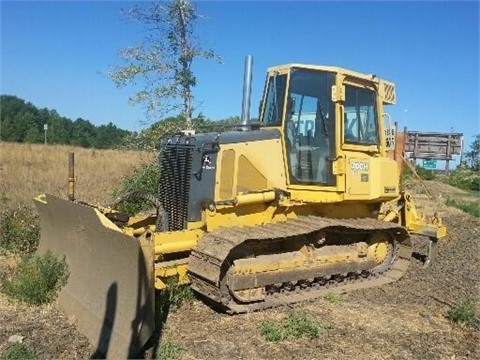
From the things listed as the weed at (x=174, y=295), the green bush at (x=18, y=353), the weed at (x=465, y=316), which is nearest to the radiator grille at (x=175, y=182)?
the weed at (x=174, y=295)

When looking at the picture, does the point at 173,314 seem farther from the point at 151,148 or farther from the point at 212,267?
the point at 151,148

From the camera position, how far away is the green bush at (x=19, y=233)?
27.1 ft

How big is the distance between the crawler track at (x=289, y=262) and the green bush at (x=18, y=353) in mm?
1931

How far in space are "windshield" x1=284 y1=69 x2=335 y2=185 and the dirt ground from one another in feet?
5.61

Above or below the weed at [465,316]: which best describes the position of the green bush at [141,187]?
above

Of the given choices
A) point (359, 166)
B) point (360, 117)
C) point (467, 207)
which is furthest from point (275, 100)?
point (467, 207)

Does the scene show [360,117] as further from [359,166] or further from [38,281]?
[38,281]

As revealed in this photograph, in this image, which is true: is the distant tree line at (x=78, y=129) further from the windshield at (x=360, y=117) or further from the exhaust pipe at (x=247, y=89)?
the windshield at (x=360, y=117)

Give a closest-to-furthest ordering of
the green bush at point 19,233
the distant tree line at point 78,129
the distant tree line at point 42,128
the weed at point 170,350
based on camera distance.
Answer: the weed at point 170,350 < the green bush at point 19,233 < the distant tree line at point 78,129 < the distant tree line at point 42,128

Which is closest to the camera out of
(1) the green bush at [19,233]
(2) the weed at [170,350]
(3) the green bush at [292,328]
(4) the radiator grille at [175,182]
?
(2) the weed at [170,350]

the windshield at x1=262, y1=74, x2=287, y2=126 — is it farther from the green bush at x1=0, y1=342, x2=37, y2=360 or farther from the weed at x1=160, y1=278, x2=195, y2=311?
the green bush at x1=0, y1=342, x2=37, y2=360

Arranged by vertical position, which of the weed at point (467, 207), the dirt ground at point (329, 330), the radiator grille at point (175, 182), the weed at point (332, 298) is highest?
the radiator grille at point (175, 182)

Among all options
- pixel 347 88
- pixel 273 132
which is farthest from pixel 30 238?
pixel 347 88

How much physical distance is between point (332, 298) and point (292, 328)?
1.41 m
